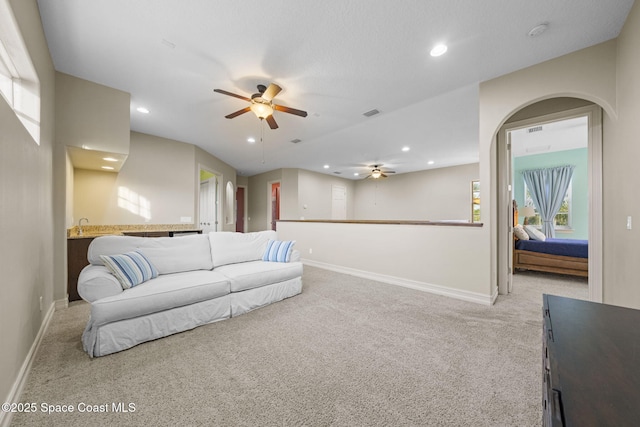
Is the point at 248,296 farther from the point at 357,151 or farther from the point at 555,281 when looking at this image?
the point at 555,281

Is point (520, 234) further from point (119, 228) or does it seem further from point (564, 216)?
point (119, 228)

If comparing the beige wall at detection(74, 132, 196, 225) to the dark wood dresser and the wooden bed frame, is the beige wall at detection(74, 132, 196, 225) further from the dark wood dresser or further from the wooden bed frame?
the wooden bed frame

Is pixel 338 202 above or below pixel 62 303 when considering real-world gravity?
above

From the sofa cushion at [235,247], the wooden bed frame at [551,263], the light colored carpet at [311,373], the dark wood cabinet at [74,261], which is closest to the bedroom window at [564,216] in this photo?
the wooden bed frame at [551,263]

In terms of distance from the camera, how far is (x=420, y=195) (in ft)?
27.2

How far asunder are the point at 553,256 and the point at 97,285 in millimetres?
6703

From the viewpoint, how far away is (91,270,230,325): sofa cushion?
1926 mm

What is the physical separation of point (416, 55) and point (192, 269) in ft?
11.5

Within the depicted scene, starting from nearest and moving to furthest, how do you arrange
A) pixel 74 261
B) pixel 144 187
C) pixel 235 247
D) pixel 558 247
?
pixel 74 261, pixel 235 247, pixel 558 247, pixel 144 187

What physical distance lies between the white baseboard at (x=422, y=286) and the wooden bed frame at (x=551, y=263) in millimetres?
2278

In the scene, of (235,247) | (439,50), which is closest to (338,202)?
(235,247)

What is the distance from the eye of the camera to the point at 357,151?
20.3 feet

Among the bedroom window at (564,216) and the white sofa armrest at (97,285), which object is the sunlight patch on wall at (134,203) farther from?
the bedroom window at (564,216)

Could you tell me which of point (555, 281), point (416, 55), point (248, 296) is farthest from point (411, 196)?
point (248, 296)
